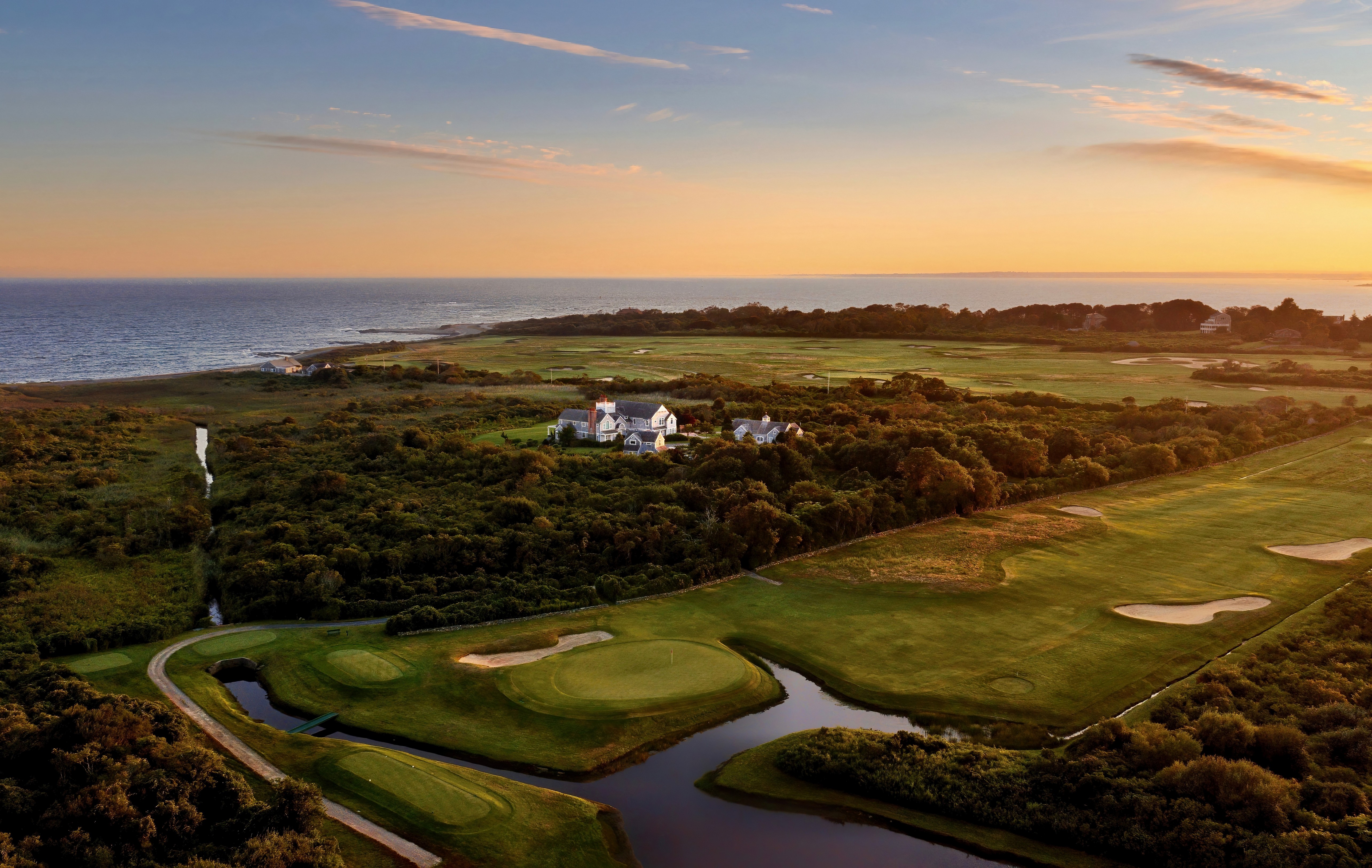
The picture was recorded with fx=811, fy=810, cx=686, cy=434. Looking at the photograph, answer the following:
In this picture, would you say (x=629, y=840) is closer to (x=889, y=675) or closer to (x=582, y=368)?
(x=889, y=675)

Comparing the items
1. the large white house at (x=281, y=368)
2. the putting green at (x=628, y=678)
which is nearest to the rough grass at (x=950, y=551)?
the putting green at (x=628, y=678)

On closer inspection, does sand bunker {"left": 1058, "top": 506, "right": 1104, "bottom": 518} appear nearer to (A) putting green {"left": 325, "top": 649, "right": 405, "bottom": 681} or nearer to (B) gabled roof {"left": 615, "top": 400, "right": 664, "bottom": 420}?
(B) gabled roof {"left": 615, "top": 400, "right": 664, "bottom": 420}

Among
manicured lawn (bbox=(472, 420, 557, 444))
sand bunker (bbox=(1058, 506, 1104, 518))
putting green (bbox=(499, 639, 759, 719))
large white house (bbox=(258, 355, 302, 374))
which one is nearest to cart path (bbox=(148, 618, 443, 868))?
putting green (bbox=(499, 639, 759, 719))

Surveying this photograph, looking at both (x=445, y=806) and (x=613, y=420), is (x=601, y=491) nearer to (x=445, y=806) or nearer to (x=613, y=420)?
(x=613, y=420)

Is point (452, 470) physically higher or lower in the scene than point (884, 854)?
higher

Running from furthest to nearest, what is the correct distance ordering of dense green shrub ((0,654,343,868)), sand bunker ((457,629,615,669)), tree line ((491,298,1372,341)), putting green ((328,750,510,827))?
1. tree line ((491,298,1372,341))
2. sand bunker ((457,629,615,669))
3. putting green ((328,750,510,827))
4. dense green shrub ((0,654,343,868))

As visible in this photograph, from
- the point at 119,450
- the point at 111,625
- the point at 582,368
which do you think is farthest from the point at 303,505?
the point at 582,368
